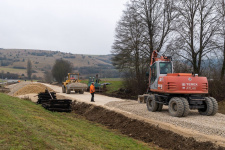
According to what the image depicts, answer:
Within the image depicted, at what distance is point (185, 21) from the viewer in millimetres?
24797

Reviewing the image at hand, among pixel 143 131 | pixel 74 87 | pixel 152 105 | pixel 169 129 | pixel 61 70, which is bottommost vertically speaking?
pixel 143 131

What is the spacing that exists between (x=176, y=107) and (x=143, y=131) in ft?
8.93

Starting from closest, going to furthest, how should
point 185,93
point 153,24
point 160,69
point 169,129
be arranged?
1. point 169,129
2. point 185,93
3. point 160,69
4. point 153,24

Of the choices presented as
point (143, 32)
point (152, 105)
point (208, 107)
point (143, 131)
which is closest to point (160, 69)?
point (152, 105)

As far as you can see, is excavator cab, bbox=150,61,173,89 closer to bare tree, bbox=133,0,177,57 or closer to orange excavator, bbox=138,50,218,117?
orange excavator, bbox=138,50,218,117

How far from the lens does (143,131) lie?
1098 cm

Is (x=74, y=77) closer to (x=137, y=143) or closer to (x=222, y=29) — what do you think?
(x=222, y=29)

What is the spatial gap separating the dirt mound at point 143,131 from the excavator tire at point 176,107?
1852 mm

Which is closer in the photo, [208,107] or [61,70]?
[208,107]

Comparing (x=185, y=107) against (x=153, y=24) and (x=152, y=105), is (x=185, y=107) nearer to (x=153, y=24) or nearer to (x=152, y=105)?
(x=152, y=105)

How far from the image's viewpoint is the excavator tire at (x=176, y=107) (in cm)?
1207

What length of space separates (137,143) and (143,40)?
2039 centimetres

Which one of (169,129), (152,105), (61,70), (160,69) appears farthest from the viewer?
(61,70)

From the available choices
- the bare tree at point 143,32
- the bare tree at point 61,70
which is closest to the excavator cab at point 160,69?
the bare tree at point 143,32
